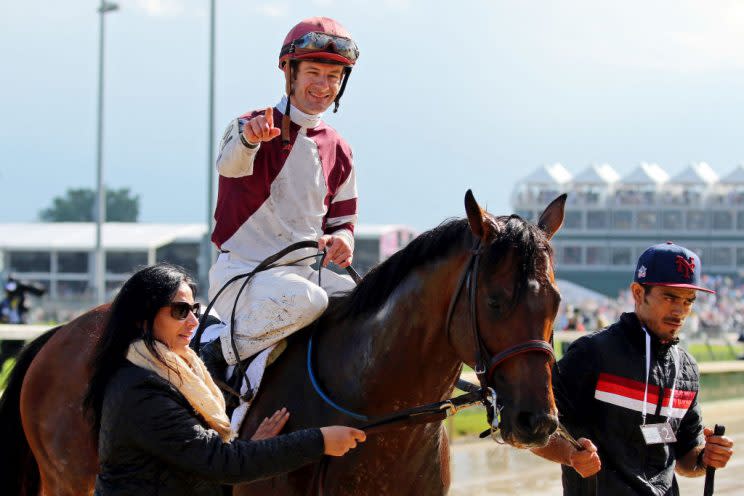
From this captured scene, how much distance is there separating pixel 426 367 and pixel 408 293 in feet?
0.86

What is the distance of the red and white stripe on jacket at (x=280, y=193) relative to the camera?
13.8ft

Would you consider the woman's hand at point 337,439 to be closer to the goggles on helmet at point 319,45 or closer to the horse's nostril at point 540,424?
the horse's nostril at point 540,424

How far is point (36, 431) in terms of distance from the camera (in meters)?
4.97

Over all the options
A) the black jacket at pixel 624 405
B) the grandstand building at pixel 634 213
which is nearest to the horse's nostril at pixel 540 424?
the black jacket at pixel 624 405

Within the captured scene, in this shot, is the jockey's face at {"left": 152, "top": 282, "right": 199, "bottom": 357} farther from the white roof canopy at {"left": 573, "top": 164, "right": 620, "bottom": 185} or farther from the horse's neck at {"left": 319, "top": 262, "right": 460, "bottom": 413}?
the white roof canopy at {"left": 573, "top": 164, "right": 620, "bottom": 185}

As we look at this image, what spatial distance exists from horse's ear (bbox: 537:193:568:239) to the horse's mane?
0.14 meters

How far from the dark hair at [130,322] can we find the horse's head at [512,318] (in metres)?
0.92

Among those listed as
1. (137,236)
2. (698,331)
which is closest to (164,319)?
(698,331)

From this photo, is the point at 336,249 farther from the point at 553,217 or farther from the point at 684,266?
the point at 684,266

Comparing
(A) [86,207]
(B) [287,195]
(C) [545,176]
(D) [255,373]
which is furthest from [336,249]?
(A) [86,207]

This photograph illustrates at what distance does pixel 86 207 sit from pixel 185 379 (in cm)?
12535

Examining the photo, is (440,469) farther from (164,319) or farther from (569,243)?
(569,243)

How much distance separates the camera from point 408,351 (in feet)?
11.9

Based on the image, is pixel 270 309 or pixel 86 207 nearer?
pixel 270 309
